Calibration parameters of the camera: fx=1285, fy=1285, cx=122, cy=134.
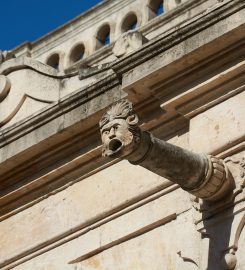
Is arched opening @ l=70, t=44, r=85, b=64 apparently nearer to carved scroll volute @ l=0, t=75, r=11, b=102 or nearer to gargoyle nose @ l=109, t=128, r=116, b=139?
carved scroll volute @ l=0, t=75, r=11, b=102

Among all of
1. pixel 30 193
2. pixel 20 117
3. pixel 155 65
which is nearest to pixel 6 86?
pixel 20 117

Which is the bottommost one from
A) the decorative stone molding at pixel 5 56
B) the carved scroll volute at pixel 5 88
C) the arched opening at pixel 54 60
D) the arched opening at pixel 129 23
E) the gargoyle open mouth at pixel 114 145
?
the gargoyle open mouth at pixel 114 145

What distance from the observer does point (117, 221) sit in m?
10.2

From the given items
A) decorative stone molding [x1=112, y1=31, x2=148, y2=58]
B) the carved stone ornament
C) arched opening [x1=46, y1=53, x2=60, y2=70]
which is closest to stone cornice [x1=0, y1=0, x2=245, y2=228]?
decorative stone molding [x1=112, y1=31, x2=148, y2=58]

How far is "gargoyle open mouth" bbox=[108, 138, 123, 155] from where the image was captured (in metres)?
8.64

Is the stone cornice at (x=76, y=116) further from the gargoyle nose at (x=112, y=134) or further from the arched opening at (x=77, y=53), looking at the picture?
the gargoyle nose at (x=112, y=134)

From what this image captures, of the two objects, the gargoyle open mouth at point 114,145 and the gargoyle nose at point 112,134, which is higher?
the gargoyle nose at point 112,134

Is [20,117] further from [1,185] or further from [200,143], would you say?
[200,143]

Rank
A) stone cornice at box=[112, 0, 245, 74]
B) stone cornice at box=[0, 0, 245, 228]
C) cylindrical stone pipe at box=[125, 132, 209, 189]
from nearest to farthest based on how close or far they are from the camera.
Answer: cylindrical stone pipe at box=[125, 132, 209, 189]
stone cornice at box=[112, 0, 245, 74]
stone cornice at box=[0, 0, 245, 228]

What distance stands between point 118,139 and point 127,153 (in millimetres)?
112

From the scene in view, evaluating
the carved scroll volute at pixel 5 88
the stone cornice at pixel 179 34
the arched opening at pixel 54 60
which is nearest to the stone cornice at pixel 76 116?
the stone cornice at pixel 179 34

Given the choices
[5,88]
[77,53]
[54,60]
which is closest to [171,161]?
[5,88]

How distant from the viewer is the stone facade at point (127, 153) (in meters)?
9.41

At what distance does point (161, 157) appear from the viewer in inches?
351
